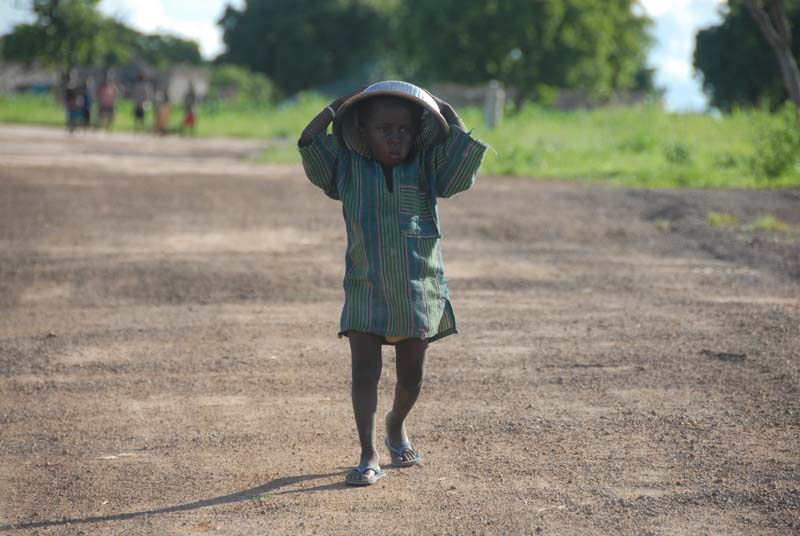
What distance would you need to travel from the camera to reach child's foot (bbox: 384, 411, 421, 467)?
4.05 metres

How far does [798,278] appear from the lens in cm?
838

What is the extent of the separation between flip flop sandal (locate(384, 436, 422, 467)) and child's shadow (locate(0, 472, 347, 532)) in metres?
0.25

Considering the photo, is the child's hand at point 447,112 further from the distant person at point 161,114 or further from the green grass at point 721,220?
the distant person at point 161,114

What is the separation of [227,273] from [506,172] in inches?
427

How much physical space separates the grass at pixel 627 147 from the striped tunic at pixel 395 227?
25.8ft

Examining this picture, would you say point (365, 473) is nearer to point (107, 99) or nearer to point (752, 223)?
point (752, 223)

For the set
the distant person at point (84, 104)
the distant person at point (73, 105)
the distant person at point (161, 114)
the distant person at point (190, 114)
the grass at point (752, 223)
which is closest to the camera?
the grass at point (752, 223)

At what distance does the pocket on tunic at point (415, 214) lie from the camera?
3814mm

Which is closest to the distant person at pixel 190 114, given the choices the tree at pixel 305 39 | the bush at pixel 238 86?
the bush at pixel 238 86

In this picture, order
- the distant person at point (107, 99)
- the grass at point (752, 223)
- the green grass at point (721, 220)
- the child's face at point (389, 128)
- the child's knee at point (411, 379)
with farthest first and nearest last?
the distant person at point (107, 99), the green grass at point (721, 220), the grass at point (752, 223), the child's knee at point (411, 379), the child's face at point (389, 128)

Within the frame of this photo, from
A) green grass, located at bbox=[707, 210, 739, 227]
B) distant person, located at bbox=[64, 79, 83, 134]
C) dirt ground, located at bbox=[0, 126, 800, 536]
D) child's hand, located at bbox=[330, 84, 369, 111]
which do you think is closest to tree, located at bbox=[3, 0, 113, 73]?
distant person, located at bbox=[64, 79, 83, 134]

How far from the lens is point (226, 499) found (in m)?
3.67

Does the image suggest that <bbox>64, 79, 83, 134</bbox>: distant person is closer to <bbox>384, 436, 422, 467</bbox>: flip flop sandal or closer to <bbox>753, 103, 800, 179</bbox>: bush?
<bbox>753, 103, 800, 179</bbox>: bush

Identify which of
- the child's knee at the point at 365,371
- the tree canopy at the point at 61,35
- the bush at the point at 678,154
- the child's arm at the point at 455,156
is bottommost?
the child's knee at the point at 365,371
